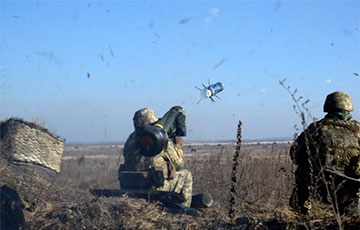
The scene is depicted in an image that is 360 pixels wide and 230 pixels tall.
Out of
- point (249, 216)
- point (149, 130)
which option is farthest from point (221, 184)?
point (249, 216)

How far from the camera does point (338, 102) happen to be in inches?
258

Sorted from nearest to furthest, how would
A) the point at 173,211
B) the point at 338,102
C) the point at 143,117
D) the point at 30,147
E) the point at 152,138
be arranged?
the point at 338,102 < the point at 173,211 < the point at 152,138 < the point at 143,117 < the point at 30,147

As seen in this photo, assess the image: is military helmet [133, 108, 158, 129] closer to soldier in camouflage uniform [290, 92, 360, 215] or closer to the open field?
the open field

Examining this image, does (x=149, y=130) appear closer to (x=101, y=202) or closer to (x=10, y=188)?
(x=101, y=202)

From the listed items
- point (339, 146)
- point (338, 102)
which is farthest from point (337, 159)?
point (338, 102)

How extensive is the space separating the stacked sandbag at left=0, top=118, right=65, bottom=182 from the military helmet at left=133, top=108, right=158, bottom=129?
111 inches

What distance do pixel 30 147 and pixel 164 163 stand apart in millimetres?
3600

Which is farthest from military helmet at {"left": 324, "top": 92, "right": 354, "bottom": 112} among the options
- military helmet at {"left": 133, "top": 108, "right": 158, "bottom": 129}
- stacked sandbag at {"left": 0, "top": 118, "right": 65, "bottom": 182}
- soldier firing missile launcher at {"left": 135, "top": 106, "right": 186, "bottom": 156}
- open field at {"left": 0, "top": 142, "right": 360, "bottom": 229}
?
stacked sandbag at {"left": 0, "top": 118, "right": 65, "bottom": 182}

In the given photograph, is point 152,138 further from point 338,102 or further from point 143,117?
point 338,102

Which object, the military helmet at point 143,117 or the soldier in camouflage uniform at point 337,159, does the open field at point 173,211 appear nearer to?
the soldier in camouflage uniform at point 337,159

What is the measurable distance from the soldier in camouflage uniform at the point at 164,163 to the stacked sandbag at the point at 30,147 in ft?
8.60

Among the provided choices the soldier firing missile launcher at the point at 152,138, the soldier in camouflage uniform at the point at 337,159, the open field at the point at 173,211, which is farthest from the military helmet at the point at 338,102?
the soldier firing missile launcher at the point at 152,138

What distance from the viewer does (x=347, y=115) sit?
658 centimetres

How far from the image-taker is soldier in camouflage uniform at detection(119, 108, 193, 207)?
9750 millimetres
